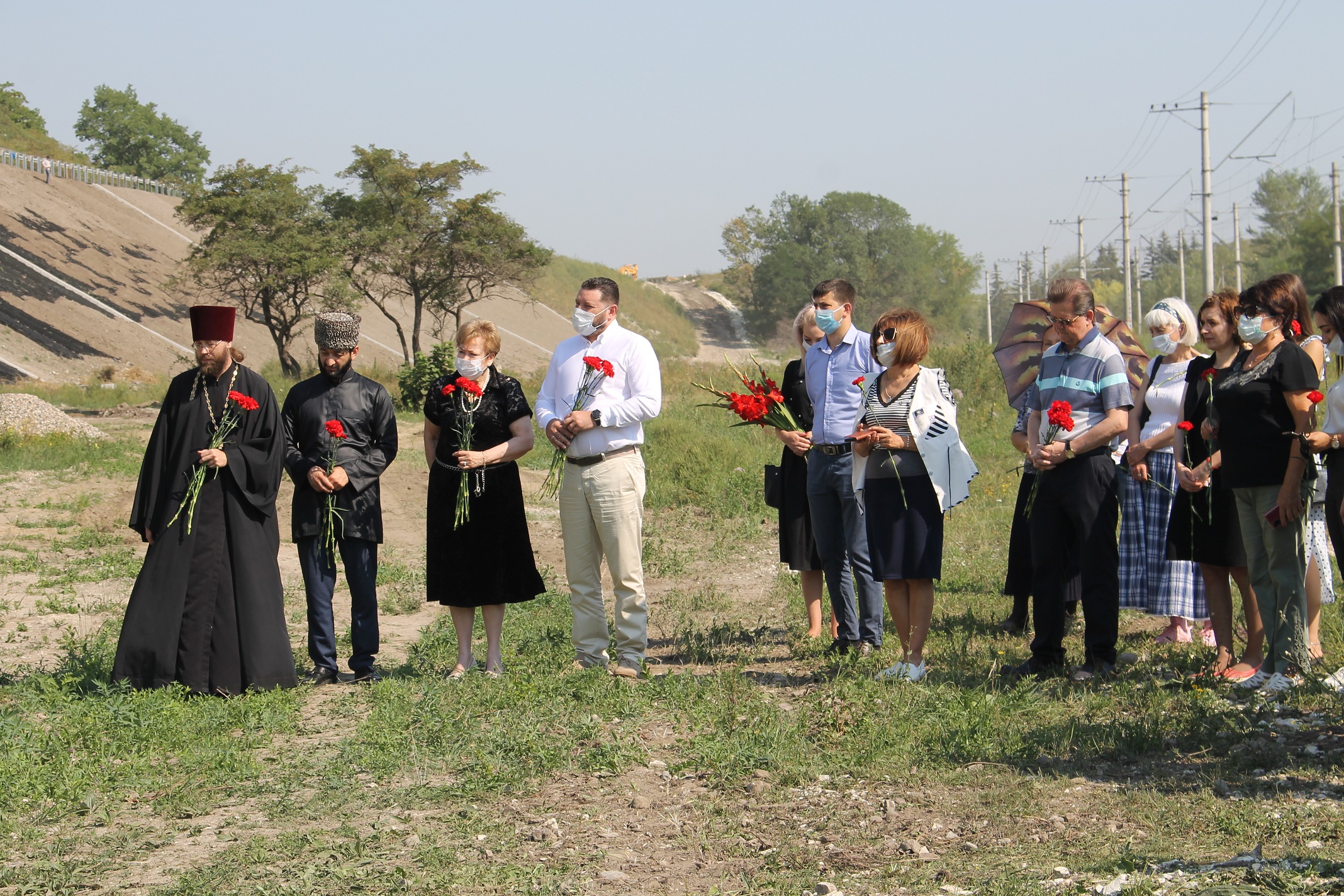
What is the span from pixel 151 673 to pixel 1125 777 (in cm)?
461

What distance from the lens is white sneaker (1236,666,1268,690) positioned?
5.61 metres

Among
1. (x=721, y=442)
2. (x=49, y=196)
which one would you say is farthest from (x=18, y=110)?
(x=721, y=442)

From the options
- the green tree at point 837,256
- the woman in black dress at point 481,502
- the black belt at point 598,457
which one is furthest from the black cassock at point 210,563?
the green tree at point 837,256

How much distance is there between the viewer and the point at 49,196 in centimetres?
4319

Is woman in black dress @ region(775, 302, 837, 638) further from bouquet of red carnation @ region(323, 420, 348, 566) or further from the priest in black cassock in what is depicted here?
the priest in black cassock

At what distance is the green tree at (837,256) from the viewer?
7281cm

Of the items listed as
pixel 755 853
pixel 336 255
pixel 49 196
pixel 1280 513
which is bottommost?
pixel 755 853

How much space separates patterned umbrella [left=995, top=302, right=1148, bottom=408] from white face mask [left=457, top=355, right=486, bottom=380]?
3404 millimetres

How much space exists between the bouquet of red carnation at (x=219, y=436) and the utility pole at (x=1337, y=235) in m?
46.3

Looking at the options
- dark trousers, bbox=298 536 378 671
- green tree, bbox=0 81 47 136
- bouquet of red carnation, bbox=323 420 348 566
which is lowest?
dark trousers, bbox=298 536 378 671

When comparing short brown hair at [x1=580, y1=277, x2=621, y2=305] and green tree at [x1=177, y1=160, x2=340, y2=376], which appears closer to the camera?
short brown hair at [x1=580, y1=277, x2=621, y2=305]

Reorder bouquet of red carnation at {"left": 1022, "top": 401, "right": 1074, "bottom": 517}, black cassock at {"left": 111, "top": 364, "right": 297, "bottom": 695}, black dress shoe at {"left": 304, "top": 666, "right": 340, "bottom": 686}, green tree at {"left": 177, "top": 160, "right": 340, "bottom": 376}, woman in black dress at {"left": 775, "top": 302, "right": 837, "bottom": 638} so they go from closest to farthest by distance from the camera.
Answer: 1. bouquet of red carnation at {"left": 1022, "top": 401, "right": 1074, "bottom": 517}
2. black cassock at {"left": 111, "top": 364, "right": 297, "bottom": 695}
3. black dress shoe at {"left": 304, "top": 666, "right": 340, "bottom": 686}
4. woman in black dress at {"left": 775, "top": 302, "right": 837, "bottom": 638}
5. green tree at {"left": 177, "top": 160, "right": 340, "bottom": 376}

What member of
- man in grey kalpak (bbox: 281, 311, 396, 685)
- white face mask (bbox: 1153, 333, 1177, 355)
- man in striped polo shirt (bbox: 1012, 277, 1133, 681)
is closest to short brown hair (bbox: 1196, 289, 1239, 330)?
man in striped polo shirt (bbox: 1012, 277, 1133, 681)

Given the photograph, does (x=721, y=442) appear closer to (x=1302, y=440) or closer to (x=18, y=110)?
(x=1302, y=440)
